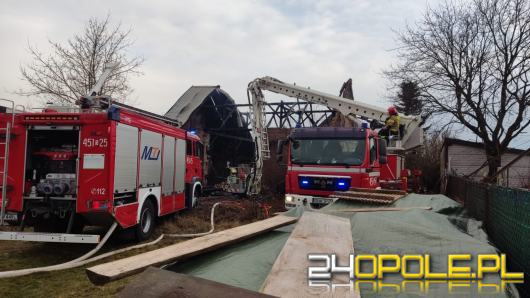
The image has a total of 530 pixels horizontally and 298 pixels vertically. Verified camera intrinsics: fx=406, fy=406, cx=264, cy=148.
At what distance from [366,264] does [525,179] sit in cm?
1803

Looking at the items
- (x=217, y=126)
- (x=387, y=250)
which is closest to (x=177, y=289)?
(x=387, y=250)

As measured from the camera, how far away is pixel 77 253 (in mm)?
7918

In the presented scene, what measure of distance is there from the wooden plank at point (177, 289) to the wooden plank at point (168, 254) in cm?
38

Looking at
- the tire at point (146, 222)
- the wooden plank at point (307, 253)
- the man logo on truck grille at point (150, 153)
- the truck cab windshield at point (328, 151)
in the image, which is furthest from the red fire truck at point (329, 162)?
the wooden plank at point (307, 253)

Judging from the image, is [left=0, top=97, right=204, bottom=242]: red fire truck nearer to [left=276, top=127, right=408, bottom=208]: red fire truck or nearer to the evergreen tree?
[left=276, top=127, right=408, bottom=208]: red fire truck

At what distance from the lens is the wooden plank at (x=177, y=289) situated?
2416 millimetres

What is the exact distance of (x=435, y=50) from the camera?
Answer: 56.0ft

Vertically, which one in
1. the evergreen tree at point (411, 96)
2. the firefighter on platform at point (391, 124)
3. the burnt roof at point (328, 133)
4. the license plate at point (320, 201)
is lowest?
the license plate at point (320, 201)

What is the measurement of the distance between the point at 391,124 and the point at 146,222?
6926mm

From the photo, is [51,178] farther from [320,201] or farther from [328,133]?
[328,133]

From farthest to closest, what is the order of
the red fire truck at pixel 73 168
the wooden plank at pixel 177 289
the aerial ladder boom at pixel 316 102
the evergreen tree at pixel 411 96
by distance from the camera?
the evergreen tree at pixel 411 96 < the aerial ladder boom at pixel 316 102 < the red fire truck at pixel 73 168 < the wooden plank at pixel 177 289

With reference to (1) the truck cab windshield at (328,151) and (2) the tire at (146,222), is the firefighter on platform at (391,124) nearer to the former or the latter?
(1) the truck cab windshield at (328,151)

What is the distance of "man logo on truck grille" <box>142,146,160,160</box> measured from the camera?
881cm

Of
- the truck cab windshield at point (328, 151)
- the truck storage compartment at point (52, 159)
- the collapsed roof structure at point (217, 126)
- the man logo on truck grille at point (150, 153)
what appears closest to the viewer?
the truck storage compartment at point (52, 159)
